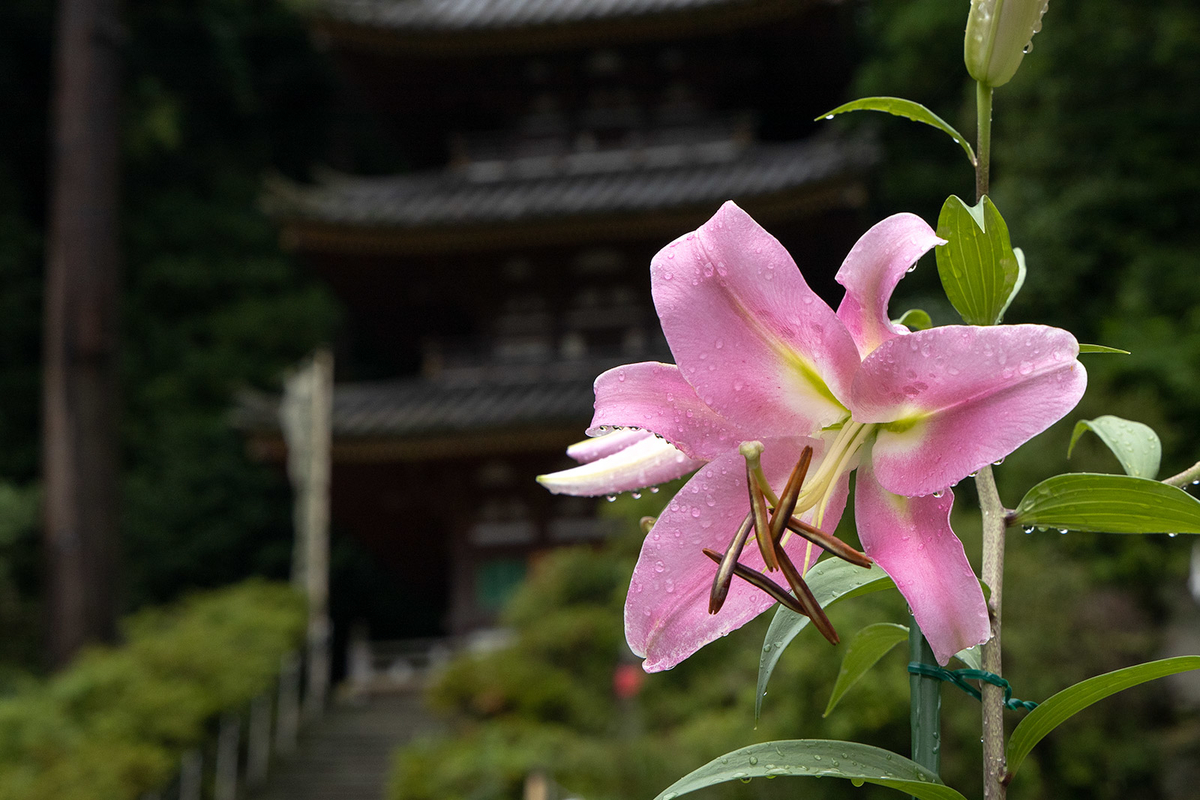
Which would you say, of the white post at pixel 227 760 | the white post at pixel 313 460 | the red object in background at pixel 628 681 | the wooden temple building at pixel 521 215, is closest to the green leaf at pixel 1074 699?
the red object in background at pixel 628 681

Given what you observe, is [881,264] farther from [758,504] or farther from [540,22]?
[540,22]

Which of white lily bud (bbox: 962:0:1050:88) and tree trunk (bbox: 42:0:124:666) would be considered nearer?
white lily bud (bbox: 962:0:1050:88)

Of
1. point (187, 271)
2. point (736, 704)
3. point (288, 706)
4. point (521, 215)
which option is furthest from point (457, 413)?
point (187, 271)

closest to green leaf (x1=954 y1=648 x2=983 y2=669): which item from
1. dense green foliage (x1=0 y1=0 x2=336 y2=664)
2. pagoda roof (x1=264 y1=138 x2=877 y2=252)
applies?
pagoda roof (x1=264 y1=138 x2=877 y2=252)

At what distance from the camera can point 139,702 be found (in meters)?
4.79

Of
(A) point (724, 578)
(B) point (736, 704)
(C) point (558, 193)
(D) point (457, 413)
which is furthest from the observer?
(C) point (558, 193)

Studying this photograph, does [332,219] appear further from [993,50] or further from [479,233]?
[993,50]

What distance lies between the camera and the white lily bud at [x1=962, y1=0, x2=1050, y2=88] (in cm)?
36

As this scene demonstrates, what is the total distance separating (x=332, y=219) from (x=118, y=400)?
1778 millimetres

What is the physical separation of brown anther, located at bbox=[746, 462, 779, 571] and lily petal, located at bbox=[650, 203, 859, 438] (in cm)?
4

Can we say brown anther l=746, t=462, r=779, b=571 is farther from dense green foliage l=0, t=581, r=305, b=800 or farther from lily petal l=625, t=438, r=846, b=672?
dense green foliage l=0, t=581, r=305, b=800

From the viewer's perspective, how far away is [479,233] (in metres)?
6.52

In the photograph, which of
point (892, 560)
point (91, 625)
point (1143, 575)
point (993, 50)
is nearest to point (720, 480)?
point (892, 560)

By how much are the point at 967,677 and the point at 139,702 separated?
5.14 m
